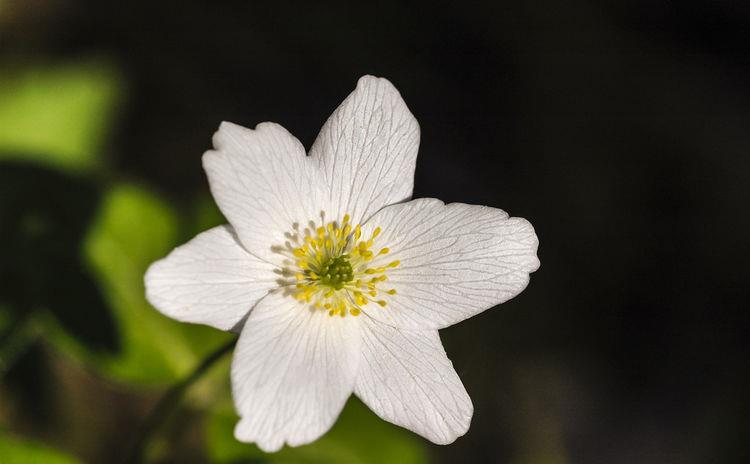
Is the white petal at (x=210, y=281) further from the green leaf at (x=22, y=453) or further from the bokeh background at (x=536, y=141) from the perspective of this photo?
the bokeh background at (x=536, y=141)

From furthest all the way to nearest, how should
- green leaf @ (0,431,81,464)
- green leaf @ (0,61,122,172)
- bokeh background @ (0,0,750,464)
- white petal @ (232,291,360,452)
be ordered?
→ bokeh background @ (0,0,750,464) → green leaf @ (0,61,122,172) → green leaf @ (0,431,81,464) → white petal @ (232,291,360,452)

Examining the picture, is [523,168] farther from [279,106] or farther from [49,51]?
[49,51]

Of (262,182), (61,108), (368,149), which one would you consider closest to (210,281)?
(262,182)

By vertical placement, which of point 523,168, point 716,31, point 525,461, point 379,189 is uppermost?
point 716,31

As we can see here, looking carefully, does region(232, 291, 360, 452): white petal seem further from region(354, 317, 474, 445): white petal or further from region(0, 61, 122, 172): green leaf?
region(0, 61, 122, 172): green leaf

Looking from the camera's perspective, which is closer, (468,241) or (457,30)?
(468,241)

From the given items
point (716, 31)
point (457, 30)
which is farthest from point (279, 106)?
point (716, 31)

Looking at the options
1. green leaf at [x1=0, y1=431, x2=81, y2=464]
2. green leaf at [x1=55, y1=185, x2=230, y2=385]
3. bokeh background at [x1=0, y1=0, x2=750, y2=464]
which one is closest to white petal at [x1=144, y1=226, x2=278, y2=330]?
green leaf at [x1=0, y1=431, x2=81, y2=464]

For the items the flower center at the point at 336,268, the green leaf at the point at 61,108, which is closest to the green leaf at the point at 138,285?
the green leaf at the point at 61,108
